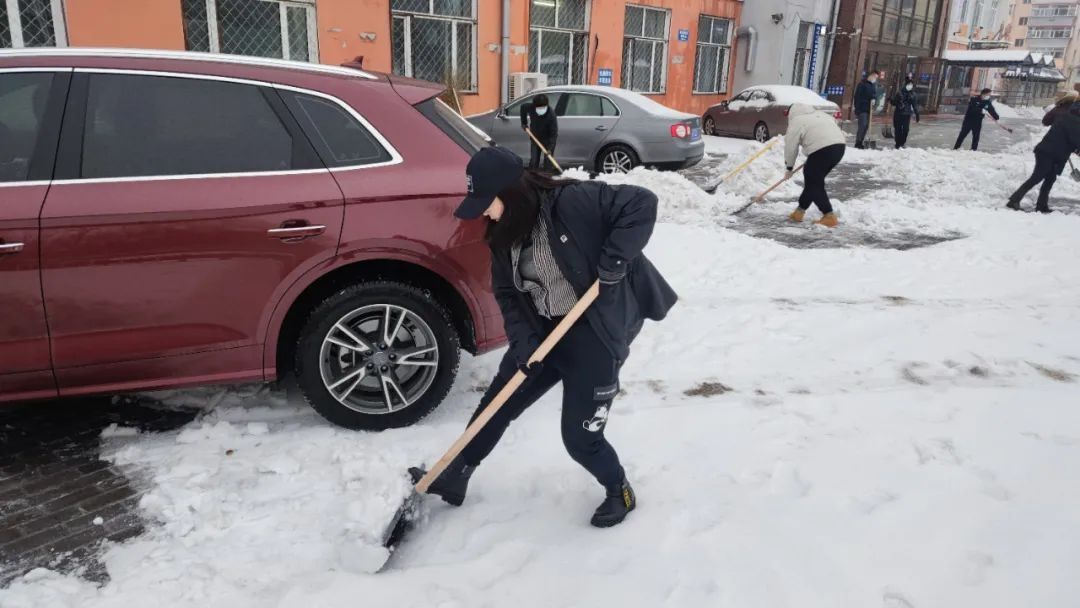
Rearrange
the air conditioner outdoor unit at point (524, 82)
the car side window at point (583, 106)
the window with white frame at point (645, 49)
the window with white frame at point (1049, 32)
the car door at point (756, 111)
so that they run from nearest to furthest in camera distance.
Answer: the car side window at point (583, 106)
the air conditioner outdoor unit at point (524, 82)
the car door at point (756, 111)
the window with white frame at point (645, 49)
the window with white frame at point (1049, 32)

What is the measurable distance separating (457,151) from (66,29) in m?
9.52

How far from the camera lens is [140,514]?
3.04 m

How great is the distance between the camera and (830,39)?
26250mm

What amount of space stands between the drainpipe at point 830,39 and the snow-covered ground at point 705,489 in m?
23.6

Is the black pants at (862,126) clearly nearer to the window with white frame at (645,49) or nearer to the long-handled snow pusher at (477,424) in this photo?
the window with white frame at (645,49)

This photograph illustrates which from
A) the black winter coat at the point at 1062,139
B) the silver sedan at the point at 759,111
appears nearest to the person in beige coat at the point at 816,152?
the black winter coat at the point at 1062,139

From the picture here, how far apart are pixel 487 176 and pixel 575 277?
1.73 feet

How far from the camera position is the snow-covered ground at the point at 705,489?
258cm

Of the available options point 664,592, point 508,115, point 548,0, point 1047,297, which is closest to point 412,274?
point 664,592

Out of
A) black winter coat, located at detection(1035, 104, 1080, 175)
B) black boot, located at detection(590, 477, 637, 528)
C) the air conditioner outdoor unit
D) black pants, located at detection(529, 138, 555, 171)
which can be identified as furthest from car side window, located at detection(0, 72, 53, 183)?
the air conditioner outdoor unit

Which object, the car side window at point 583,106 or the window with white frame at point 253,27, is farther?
the car side window at point 583,106

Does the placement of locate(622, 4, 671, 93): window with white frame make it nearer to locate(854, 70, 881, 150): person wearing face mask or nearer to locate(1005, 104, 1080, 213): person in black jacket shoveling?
locate(854, 70, 881, 150): person wearing face mask

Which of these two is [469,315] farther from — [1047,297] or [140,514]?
[1047,297]

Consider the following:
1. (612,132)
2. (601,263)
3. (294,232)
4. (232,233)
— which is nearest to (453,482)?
(601,263)
